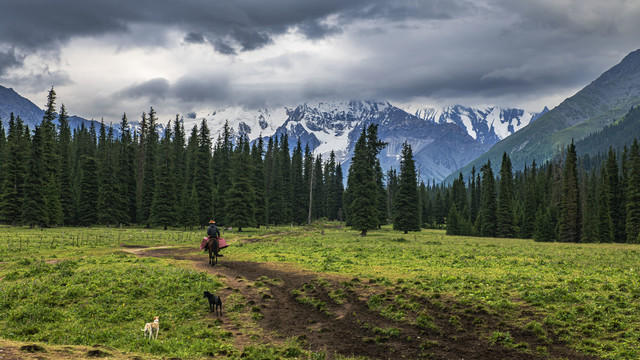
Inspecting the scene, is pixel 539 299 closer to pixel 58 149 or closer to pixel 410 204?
pixel 410 204

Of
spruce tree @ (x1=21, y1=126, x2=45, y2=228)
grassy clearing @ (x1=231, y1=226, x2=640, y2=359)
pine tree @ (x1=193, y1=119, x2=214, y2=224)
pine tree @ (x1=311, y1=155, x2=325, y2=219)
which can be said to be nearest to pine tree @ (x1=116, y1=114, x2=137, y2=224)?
pine tree @ (x1=193, y1=119, x2=214, y2=224)

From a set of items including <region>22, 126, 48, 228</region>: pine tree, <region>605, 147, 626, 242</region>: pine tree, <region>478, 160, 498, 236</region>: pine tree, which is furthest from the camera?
<region>478, 160, 498, 236</region>: pine tree

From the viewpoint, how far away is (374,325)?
1552 centimetres

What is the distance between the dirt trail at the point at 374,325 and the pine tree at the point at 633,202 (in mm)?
70673

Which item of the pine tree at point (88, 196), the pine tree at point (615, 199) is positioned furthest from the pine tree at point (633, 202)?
the pine tree at point (88, 196)

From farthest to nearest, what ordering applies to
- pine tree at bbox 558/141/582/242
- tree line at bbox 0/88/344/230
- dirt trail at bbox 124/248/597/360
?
pine tree at bbox 558/141/582/242 < tree line at bbox 0/88/344/230 < dirt trail at bbox 124/248/597/360

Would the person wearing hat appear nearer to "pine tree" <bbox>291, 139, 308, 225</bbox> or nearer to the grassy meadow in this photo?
the grassy meadow

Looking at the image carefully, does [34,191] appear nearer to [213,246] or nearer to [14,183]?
[14,183]

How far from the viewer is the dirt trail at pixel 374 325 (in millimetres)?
13141

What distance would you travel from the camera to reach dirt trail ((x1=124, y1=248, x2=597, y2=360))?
43.1 feet

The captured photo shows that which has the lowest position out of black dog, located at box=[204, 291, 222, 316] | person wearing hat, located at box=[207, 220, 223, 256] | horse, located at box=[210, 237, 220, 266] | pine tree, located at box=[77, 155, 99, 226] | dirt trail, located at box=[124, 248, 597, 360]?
dirt trail, located at box=[124, 248, 597, 360]

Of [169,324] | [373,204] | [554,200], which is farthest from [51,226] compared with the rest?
[554,200]

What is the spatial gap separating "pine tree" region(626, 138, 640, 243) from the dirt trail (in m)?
70.7

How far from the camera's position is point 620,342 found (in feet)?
42.3
